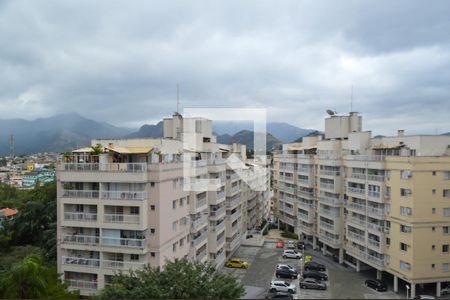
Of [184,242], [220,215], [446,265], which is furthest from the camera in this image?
[220,215]

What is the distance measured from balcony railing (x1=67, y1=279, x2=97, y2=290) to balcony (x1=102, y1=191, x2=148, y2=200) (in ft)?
15.4

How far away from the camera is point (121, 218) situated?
1955cm

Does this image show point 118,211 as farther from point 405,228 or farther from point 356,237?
point 356,237

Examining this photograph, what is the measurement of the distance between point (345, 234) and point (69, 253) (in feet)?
76.5

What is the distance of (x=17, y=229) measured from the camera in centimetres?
3125

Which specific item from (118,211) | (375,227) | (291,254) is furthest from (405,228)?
(118,211)

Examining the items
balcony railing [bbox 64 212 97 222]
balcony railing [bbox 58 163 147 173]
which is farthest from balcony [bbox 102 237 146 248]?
balcony railing [bbox 58 163 147 173]

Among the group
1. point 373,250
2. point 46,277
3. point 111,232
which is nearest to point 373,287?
point 373,250

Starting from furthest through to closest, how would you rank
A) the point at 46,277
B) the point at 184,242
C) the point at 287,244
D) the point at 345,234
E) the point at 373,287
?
the point at 287,244
the point at 345,234
the point at 373,287
the point at 184,242
the point at 46,277

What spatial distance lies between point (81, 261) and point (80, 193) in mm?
3655

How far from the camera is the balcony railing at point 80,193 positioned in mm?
19922

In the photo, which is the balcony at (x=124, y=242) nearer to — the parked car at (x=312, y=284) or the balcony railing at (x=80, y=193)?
the balcony railing at (x=80, y=193)

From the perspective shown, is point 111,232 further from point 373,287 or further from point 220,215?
point 373,287

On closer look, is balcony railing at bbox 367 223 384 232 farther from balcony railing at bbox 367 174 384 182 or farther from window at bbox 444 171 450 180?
window at bbox 444 171 450 180
